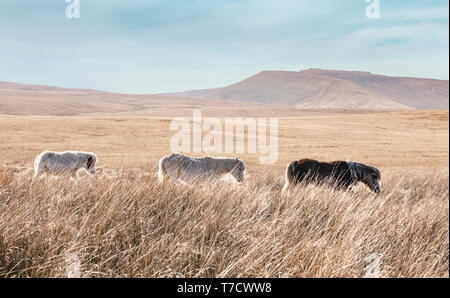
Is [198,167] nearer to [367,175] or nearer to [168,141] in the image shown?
[367,175]

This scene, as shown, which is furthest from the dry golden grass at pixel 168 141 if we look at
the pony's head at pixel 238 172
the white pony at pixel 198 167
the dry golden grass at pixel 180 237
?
the pony's head at pixel 238 172

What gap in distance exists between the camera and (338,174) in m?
7.69

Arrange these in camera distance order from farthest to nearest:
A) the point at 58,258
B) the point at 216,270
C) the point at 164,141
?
1. the point at 164,141
2. the point at 216,270
3. the point at 58,258

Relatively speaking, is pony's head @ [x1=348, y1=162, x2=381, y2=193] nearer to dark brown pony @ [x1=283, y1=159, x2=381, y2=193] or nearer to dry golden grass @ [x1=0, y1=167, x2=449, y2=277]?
dark brown pony @ [x1=283, y1=159, x2=381, y2=193]

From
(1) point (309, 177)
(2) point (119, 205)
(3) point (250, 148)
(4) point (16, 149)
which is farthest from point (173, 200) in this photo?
(3) point (250, 148)

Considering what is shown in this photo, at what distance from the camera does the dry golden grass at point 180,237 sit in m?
2.34

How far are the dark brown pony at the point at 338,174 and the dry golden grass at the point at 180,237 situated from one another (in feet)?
10.4

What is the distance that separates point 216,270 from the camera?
2428 millimetres

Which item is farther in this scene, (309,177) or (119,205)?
(309,177)

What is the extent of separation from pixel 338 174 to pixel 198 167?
3.53 meters

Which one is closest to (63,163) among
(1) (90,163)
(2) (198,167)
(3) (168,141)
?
(1) (90,163)
